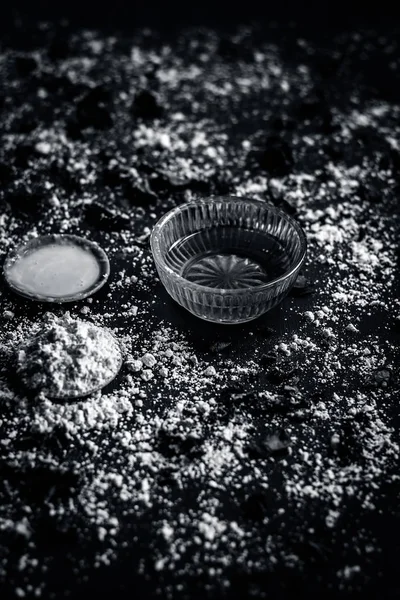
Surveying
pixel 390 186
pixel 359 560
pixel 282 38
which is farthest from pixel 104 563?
pixel 282 38

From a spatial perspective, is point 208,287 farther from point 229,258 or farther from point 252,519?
point 252,519

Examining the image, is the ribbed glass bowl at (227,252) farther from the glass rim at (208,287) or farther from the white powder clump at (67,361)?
the white powder clump at (67,361)

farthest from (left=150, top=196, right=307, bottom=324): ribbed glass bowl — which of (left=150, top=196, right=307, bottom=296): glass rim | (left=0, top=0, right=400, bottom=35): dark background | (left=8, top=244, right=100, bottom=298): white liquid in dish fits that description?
(left=0, top=0, right=400, bottom=35): dark background

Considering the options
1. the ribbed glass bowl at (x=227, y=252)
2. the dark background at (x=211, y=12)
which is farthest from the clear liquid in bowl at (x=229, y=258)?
the dark background at (x=211, y=12)

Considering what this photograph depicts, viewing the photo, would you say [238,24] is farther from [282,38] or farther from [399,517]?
[399,517]

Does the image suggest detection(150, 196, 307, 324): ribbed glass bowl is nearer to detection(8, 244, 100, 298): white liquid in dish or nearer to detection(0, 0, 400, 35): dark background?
detection(8, 244, 100, 298): white liquid in dish

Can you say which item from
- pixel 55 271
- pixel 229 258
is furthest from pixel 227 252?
pixel 55 271
